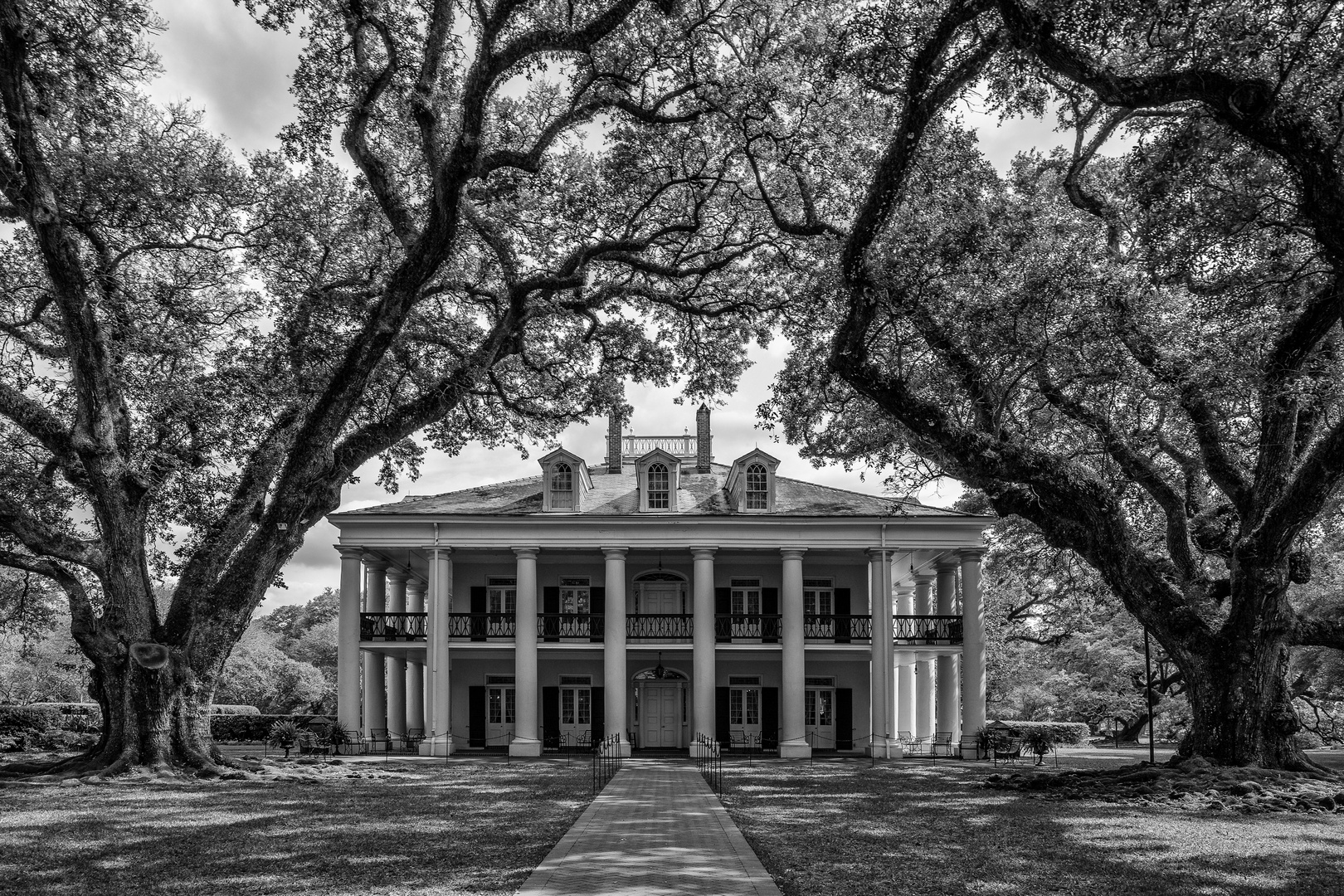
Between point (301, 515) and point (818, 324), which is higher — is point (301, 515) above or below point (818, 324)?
below

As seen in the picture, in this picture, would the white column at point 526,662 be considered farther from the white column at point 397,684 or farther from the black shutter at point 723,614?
the black shutter at point 723,614

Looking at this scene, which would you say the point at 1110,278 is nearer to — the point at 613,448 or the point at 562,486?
the point at 562,486

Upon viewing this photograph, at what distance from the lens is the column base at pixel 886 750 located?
27.6 metres

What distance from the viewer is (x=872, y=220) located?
49.9ft

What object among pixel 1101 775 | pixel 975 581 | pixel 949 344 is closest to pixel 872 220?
pixel 949 344

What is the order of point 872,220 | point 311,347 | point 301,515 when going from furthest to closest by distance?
point 311,347 → point 301,515 → point 872,220

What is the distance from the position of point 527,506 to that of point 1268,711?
1848 centimetres

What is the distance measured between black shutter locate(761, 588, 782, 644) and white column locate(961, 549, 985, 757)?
5028mm

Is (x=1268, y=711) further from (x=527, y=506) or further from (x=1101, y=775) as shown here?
(x=527, y=506)

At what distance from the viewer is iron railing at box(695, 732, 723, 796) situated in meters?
18.5

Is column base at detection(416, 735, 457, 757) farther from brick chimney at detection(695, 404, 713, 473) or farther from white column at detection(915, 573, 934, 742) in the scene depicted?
white column at detection(915, 573, 934, 742)

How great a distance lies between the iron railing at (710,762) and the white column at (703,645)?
30 centimetres

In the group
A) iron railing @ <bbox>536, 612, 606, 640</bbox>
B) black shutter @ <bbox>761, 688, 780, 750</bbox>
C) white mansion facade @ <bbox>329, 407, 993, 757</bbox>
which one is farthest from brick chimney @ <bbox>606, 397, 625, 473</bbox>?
black shutter @ <bbox>761, 688, 780, 750</bbox>

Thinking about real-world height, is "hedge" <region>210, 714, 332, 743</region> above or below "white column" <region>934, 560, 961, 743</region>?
below
